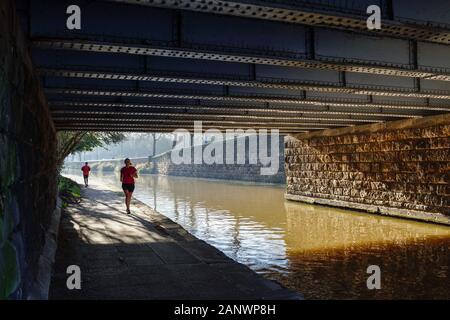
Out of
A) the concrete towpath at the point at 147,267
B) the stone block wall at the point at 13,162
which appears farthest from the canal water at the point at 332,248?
the stone block wall at the point at 13,162

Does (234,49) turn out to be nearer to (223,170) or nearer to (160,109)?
(160,109)

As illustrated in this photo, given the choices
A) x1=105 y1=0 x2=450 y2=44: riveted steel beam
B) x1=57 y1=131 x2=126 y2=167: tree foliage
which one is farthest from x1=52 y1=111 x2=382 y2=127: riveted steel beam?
x1=57 y1=131 x2=126 y2=167: tree foliage

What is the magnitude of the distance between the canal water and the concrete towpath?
1214 mm

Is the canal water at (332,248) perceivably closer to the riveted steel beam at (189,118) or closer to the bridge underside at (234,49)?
the riveted steel beam at (189,118)

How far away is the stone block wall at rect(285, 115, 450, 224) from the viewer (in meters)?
15.8

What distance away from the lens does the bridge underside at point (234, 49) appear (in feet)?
20.7

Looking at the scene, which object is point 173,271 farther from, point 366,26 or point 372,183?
point 372,183

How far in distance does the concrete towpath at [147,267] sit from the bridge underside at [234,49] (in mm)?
3532

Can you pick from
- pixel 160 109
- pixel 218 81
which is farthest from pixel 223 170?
pixel 218 81

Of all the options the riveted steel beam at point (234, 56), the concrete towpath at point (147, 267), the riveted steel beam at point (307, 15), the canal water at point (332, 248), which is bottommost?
the canal water at point (332, 248)

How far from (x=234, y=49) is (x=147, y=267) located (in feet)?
13.3

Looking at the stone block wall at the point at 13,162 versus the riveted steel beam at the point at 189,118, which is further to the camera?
the riveted steel beam at the point at 189,118

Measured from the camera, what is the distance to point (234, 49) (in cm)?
765

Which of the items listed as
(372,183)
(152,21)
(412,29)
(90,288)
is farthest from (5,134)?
(372,183)
